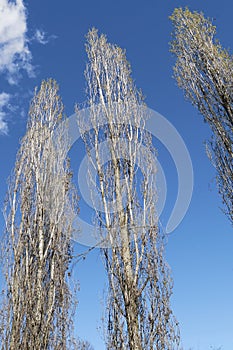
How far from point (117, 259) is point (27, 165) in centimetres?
436

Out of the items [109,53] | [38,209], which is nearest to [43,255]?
[38,209]

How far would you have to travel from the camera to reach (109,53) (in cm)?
905

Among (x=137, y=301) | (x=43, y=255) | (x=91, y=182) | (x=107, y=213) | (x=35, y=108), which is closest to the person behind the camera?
(x=137, y=301)

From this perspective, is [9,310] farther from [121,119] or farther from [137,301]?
[121,119]

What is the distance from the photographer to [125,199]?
22.9ft

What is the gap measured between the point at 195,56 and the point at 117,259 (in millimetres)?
4760

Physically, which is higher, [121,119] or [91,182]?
[121,119]

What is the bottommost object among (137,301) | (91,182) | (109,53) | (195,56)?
(137,301)

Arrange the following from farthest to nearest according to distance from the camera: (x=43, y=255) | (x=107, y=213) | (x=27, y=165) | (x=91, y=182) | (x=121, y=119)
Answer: (x=27, y=165) < (x=43, y=255) < (x=121, y=119) < (x=91, y=182) < (x=107, y=213)

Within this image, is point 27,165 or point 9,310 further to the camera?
point 27,165

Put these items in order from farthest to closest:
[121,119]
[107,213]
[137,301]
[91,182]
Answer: [121,119] → [91,182] → [107,213] → [137,301]

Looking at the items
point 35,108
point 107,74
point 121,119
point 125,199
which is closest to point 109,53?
point 107,74

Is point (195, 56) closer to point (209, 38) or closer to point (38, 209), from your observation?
point (209, 38)

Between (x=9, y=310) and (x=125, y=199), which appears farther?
(x=9, y=310)
